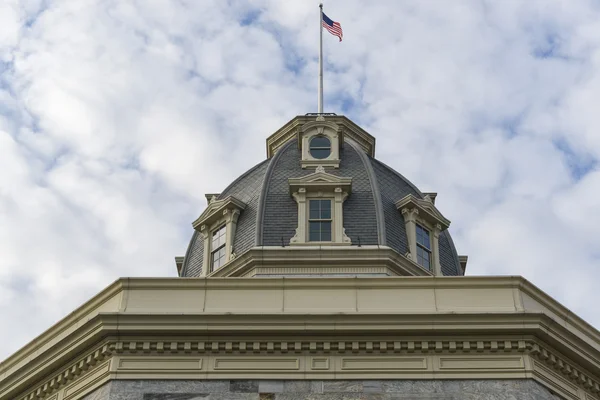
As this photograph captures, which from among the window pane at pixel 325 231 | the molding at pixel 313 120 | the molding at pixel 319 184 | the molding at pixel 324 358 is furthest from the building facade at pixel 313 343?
the molding at pixel 313 120

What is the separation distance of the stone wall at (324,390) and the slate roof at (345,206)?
966 centimetres

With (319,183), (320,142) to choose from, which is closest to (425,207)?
(319,183)

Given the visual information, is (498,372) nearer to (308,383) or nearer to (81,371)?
(308,383)

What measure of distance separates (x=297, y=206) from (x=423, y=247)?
13.1 ft

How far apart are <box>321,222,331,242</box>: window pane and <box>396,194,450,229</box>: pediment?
96.9 inches

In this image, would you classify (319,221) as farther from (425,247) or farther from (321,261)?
(425,247)

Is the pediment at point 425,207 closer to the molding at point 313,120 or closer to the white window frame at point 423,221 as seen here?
the white window frame at point 423,221

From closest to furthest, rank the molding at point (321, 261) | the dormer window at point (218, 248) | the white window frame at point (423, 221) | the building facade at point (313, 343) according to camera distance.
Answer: the building facade at point (313, 343), the molding at point (321, 261), the white window frame at point (423, 221), the dormer window at point (218, 248)

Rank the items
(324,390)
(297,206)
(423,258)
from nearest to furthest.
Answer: (324,390) < (297,206) < (423,258)

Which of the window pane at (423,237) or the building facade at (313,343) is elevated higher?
the window pane at (423,237)

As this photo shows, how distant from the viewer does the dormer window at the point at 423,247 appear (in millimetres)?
30156

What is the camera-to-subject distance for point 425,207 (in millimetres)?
30953

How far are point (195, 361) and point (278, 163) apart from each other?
13273 millimetres

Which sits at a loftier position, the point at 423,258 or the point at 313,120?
the point at 313,120
